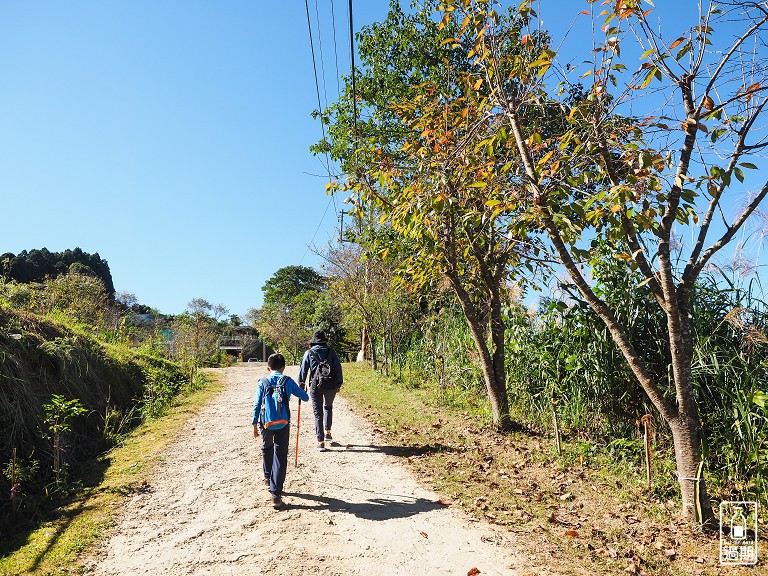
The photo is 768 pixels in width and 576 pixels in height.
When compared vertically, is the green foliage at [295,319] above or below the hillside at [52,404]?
above

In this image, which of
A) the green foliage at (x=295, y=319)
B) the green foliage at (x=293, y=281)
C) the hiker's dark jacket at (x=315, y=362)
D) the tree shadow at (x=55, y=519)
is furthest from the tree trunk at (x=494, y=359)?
the green foliage at (x=293, y=281)

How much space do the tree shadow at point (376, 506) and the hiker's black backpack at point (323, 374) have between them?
2.41 m

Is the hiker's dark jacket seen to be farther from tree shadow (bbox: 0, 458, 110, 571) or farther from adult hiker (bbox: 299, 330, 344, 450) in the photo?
tree shadow (bbox: 0, 458, 110, 571)

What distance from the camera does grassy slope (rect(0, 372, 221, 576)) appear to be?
4.42m

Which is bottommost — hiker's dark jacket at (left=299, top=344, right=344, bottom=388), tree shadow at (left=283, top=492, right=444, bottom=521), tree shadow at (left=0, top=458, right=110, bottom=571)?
tree shadow at (left=0, top=458, right=110, bottom=571)

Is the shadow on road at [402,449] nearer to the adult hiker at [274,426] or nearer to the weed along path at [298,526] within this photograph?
the weed along path at [298,526]

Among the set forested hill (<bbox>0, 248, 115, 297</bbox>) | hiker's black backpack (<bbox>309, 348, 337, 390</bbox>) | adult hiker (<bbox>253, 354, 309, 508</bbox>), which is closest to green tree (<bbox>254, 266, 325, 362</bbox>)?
forested hill (<bbox>0, 248, 115, 297</bbox>)

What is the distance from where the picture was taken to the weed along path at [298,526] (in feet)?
14.2

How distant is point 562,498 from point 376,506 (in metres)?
2.13

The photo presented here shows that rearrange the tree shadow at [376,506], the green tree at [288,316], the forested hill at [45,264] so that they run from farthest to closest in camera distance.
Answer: the forested hill at [45,264], the green tree at [288,316], the tree shadow at [376,506]

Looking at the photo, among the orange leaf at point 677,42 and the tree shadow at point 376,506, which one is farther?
the tree shadow at point 376,506

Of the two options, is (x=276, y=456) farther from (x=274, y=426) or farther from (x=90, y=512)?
(x=90, y=512)

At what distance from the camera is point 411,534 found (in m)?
4.92

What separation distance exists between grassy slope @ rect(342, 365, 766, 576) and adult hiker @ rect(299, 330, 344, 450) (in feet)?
3.87
